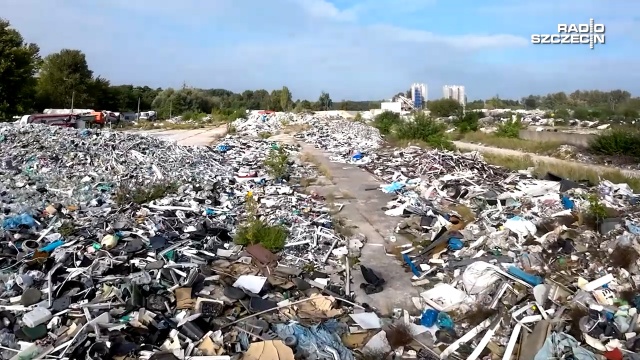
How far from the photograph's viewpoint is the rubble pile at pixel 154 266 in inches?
173

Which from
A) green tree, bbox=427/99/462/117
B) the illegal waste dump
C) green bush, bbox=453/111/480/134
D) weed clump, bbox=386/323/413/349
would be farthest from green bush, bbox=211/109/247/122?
weed clump, bbox=386/323/413/349

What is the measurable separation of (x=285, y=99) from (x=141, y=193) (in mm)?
53075

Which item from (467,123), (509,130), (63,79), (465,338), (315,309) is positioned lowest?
(465,338)

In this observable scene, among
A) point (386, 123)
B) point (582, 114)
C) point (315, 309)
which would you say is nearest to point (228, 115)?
point (386, 123)

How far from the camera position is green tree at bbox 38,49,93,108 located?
41.2 m

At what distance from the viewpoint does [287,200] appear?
9.95m

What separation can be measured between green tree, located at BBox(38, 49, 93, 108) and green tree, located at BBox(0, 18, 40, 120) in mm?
11762

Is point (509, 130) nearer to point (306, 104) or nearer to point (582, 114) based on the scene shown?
point (582, 114)

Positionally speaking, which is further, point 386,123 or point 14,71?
point 386,123

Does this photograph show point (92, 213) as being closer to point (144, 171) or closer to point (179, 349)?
point (144, 171)

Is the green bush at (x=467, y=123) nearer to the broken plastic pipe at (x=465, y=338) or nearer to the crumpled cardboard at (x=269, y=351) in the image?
the broken plastic pipe at (x=465, y=338)

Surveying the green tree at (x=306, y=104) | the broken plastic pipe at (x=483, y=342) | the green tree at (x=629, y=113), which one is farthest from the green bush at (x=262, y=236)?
the green tree at (x=306, y=104)

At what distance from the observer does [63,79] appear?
136ft

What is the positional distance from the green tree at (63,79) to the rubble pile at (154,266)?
113 ft
